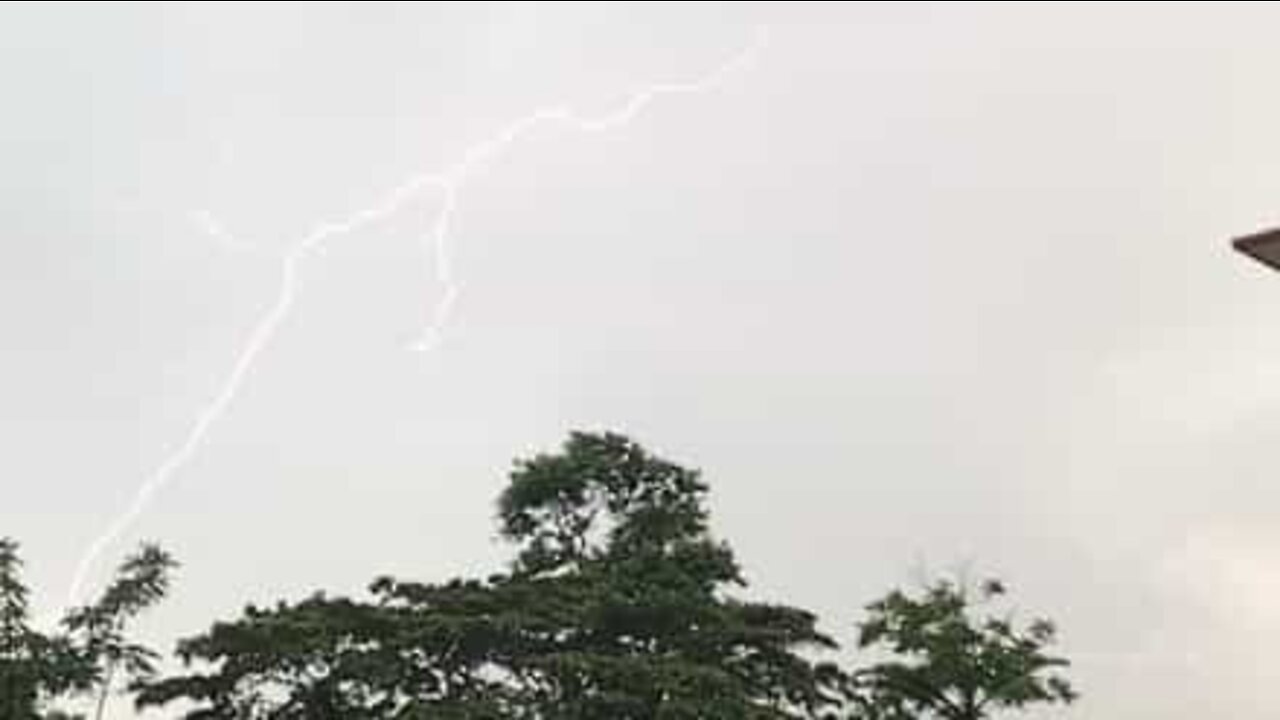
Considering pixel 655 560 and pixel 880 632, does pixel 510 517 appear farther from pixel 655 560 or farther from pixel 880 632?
pixel 880 632

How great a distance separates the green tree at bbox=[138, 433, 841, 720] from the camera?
1362 inches

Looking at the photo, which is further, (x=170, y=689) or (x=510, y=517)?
(x=510, y=517)

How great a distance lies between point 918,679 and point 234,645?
15335mm

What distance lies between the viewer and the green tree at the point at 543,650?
34.6 m

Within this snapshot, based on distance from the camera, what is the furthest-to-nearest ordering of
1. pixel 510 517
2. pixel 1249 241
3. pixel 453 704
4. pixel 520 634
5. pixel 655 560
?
pixel 510 517, pixel 655 560, pixel 520 634, pixel 453 704, pixel 1249 241

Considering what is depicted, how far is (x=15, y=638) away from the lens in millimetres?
34219

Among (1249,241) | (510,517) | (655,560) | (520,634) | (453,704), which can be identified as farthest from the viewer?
(510,517)

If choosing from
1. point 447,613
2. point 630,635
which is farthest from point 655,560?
point 447,613

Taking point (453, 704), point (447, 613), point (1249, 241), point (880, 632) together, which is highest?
point (880, 632)

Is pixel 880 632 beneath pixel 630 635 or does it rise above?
above

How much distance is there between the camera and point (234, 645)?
35.7 meters

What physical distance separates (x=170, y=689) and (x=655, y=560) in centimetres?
1027

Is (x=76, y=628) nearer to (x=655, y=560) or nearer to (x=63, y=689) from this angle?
(x=63, y=689)

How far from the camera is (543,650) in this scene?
1431 inches
